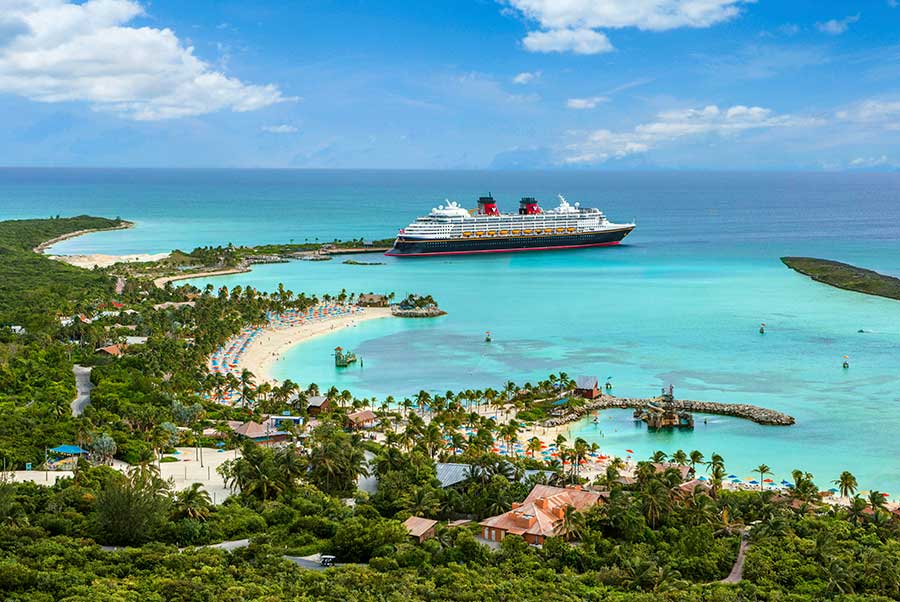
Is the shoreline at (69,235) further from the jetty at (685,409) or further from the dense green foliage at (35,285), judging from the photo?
the jetty at (685,409)

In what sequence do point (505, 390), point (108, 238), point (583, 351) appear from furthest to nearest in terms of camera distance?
point (108, 238), point (583, 351), point (505, 390)

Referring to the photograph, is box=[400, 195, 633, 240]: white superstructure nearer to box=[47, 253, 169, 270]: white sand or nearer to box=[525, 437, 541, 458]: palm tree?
box=[47, 253, 169, 270]: white sand

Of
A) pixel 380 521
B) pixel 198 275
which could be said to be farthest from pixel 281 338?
pixel 380 521

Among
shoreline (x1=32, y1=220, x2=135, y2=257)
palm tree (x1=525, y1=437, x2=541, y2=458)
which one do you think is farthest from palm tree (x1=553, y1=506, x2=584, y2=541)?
shoreline (x1=32, y1=220, x2=135, y2=257)

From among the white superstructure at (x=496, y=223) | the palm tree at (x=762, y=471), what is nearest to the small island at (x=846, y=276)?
the white superstructure at (x=496, y=223)

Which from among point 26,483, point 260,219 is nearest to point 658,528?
point 26,483

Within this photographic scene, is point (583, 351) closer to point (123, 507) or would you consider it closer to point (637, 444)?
point (637, 444)
